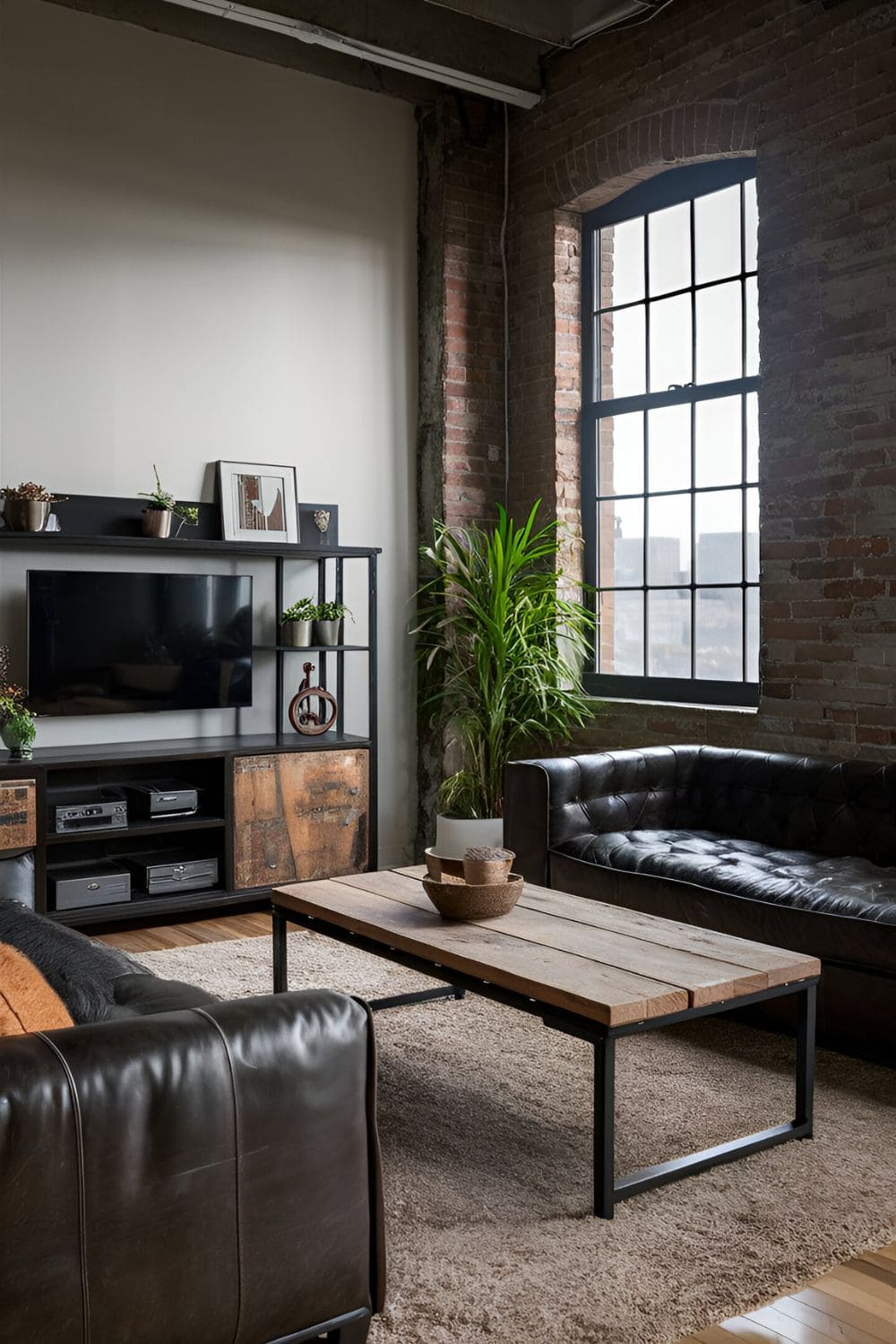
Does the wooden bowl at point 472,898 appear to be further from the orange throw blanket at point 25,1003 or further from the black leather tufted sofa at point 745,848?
the orange throw blanket at point 25,1003

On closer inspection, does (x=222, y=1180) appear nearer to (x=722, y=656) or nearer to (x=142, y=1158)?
(x=142, y=1158)

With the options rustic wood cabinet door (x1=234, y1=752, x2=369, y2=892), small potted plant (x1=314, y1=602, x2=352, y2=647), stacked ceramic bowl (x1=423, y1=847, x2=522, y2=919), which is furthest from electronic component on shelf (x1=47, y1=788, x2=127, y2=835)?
stacked ceramic bowl (x1=423, y1=847, x2=522, y2=919)

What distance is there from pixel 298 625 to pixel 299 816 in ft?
2.78

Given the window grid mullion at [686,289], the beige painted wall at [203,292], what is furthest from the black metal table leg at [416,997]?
the window grid mullion at [686,289]

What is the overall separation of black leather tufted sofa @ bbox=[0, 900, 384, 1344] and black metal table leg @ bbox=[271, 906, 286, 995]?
155 cm

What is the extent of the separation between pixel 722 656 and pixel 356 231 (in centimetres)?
267

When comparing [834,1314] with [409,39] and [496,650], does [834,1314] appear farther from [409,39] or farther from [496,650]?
[409,39]

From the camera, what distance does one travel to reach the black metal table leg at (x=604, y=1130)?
2.46m

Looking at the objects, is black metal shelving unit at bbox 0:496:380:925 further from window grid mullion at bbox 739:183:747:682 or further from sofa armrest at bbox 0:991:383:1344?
sofa armrest at bbox 0:991:383:1344

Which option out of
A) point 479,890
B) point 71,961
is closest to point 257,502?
point 479,890

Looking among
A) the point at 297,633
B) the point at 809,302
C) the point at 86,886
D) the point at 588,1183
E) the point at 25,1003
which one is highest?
the point at 809,302

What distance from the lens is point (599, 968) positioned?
269 cm

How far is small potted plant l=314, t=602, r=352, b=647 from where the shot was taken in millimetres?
5516

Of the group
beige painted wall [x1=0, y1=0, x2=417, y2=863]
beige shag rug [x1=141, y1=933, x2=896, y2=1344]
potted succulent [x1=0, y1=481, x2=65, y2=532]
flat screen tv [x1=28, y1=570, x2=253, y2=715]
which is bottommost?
beige shag rug [x1=141, y1=933, x2=896, y2=1344]
